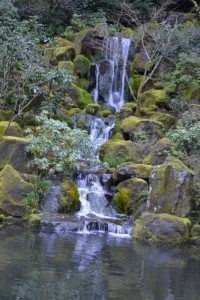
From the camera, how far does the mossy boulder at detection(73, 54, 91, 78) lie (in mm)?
27266

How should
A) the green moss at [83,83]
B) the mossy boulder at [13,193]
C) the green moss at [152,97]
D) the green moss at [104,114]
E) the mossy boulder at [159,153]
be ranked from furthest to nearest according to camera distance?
the green moss at [83,83] < the green moss at [152,97] < the green moss at [104,114] < the mossy boulder at [159,153] < the mossy boulder at [13,193]

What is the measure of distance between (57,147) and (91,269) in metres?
8.45

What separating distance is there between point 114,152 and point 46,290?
13067mm

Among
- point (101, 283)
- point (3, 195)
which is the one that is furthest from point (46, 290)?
point (3, 195)

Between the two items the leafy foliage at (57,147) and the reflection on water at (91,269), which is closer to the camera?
the reflection on water at (91,269)

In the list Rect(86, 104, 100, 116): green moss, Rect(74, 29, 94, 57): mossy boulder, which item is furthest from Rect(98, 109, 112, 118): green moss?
Rect(74, 29, 94, 57): mossy boulder

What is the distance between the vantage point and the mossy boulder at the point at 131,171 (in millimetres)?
17625

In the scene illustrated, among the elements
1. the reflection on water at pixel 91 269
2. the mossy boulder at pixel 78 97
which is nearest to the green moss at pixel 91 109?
the mossy boulder at pixel 78 97

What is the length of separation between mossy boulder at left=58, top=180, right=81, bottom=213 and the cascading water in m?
10.4

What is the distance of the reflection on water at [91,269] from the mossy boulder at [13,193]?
165 cm

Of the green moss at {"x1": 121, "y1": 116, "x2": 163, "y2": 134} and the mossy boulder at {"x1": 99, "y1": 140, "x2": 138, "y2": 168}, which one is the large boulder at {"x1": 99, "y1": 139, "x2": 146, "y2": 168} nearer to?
the mossy boulder at {"x1": 99, "y1": 140, "x2": 138, "y2": 168}

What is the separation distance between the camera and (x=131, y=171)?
1766cm

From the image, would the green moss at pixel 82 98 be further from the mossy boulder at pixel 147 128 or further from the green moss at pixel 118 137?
the mossy boulder at pixel 147 128

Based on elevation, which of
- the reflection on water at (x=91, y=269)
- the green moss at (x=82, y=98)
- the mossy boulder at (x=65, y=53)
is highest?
the mossy boulder at (x=65, y=53)
